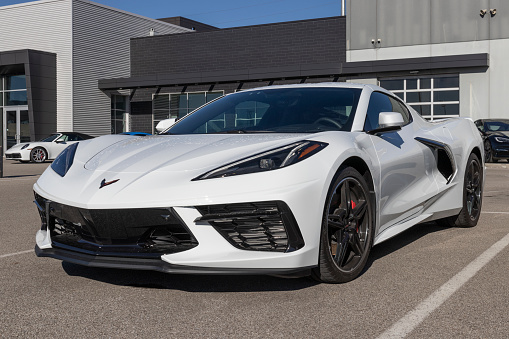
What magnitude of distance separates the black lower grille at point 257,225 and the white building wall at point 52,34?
3055 centimetres

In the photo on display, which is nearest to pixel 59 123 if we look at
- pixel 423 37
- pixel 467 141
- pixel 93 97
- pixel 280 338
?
pixel 93 97

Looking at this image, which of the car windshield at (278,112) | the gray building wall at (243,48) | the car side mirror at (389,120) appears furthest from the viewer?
the gray building wall at (243,48)

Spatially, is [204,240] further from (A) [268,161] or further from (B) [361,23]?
(B) [361,23]

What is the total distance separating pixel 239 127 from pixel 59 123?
29.8m

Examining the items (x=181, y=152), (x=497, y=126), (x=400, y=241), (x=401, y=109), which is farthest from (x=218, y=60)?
(x=181, y=152)

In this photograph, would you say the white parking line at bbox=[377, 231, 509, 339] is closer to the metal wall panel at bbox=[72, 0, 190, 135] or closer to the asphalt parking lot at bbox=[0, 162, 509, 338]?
the asphalt parking lot at bbox=[0, 162, 509, 338]

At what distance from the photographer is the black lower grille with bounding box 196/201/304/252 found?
133 inches

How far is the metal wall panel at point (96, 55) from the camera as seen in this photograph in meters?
32.6

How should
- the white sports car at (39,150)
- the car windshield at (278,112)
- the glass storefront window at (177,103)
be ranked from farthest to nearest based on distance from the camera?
the glass storefront window at (177,103), the white sports car at (39,150), the car windshield at (278,112)

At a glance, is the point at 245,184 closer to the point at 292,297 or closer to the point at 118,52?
the point at 292,297

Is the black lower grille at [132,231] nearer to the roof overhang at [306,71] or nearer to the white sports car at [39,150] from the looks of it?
the white sports car at [39,150]

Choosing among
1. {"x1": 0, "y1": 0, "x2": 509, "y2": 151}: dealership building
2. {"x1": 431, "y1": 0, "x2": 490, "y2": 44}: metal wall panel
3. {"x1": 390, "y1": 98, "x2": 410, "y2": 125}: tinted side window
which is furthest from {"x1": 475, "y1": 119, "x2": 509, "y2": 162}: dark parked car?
{"x1": 390, "y1": 98, "x2": 410, "y2": 125}: tinted side window

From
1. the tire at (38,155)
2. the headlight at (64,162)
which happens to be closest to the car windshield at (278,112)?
the headlight at (64,162)

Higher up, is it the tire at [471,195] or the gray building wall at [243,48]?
the gray building wall at [243,48]
